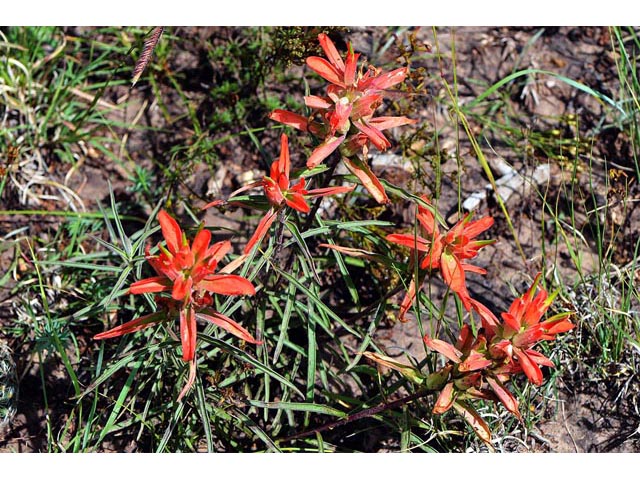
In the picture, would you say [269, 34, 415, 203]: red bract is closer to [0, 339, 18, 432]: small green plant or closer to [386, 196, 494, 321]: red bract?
[386, 196, 494, 321]: red bract

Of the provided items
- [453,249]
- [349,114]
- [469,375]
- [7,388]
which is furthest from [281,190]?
[7,388]

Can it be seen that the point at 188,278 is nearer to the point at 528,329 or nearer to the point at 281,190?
the point at 281,190

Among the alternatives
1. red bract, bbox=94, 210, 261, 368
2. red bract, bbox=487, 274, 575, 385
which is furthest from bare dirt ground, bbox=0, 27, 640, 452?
red bract, bbox=94, 210, 261, 368

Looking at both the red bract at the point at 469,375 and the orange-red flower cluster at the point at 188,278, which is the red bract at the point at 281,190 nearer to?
the orange-red flower cluster at the point at 188,278

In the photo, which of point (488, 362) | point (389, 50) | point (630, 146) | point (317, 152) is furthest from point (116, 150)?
point (630, 146)

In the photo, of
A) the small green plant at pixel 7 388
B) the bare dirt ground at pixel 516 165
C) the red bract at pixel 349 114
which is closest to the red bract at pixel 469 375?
the red bract at pixel 349 114

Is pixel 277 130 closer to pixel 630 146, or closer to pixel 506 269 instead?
pixel 506 269

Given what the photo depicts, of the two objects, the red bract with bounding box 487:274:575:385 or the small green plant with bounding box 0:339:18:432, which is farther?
the small green plant with bounding box 0:339:18:432
